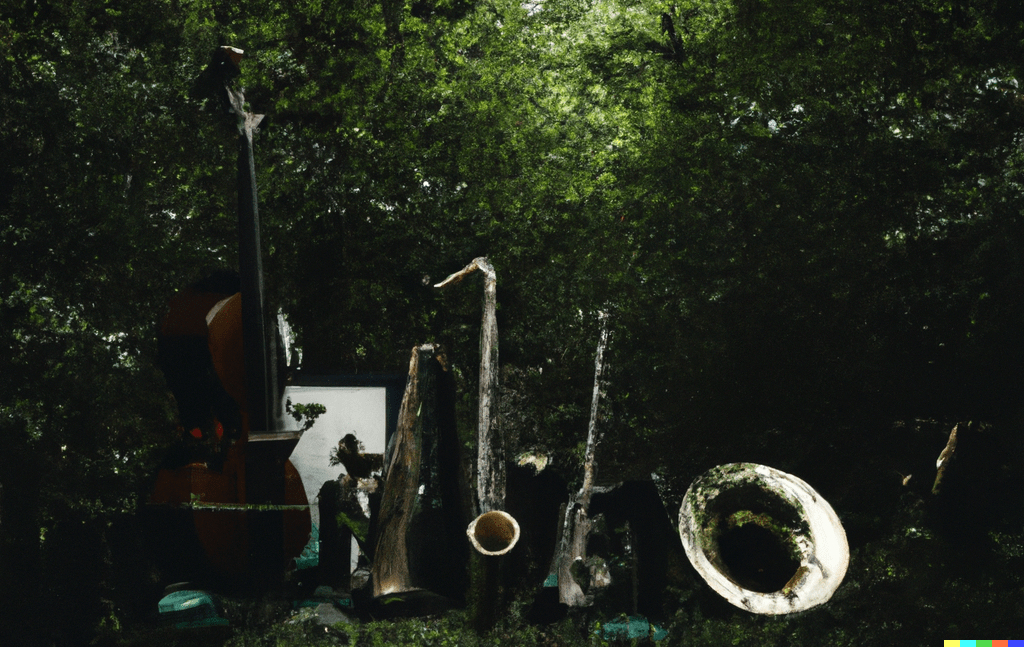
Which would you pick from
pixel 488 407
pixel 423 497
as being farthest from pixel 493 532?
pixel 488 407

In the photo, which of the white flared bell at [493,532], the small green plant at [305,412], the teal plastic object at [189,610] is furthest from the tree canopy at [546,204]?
the teal plastic object at [189,610]

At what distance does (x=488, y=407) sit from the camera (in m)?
3.75

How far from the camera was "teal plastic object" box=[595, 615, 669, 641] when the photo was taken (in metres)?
3.67

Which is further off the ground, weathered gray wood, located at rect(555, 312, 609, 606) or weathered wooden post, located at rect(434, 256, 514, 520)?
weathered wooden post, located at rect(434, 256, 514, 520)

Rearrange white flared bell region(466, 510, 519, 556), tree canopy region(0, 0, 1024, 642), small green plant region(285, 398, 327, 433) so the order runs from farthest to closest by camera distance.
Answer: tree canopy region(0, 0, 1024, 642) < small green plant region(285, 398, 327, 433) < white flared bell region(466, 510, 519, 556)

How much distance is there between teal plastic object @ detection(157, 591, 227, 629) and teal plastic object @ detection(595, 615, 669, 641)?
1.58 meters

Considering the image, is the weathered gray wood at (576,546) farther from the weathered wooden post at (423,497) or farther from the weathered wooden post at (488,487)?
the weathered wooden post at (423,497)

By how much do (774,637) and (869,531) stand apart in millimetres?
590

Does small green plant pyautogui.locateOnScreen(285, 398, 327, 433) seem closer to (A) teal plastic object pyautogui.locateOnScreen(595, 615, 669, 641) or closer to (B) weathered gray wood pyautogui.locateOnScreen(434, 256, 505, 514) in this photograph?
(B) weathered gray wood pyautogui.locateOnScreen(434, 256, 505, 514)

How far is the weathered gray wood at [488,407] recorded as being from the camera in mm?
3701

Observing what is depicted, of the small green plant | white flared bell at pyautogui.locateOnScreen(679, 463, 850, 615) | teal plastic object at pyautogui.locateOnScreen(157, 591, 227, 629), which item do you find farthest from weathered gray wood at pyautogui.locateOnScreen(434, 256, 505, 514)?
teal plastic object at pyautogui.locateOnScreen(157, 591, 227, 629)

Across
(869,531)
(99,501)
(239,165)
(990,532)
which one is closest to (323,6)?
(239,165)

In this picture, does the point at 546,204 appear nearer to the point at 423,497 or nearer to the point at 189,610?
the point at 423,497

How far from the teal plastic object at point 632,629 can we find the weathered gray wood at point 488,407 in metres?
0.66
